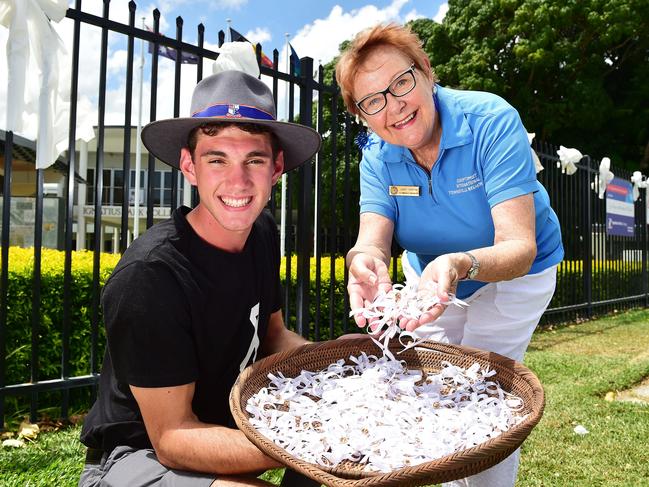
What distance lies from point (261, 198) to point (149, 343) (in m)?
0.61

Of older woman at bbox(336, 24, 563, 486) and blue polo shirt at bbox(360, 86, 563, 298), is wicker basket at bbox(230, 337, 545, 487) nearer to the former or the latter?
older woman at bbox(336, 24, 563, 486)

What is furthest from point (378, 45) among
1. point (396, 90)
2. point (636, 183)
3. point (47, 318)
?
point (636, 183)

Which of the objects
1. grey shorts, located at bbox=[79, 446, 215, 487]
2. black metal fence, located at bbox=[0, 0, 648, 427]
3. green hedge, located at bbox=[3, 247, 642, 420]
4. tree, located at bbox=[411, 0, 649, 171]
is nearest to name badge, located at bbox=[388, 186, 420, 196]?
grey shorts, located at bbox=[79, 446, 215, 487]

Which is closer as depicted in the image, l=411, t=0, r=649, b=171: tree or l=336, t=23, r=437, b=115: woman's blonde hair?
l=336, t=23, r=437, b=115: woman's blonde hair

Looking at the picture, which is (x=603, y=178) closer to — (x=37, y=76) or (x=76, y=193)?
(x=37, y=76)

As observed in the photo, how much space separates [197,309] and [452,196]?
3.48ft

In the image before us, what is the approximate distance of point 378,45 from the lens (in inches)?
83.4

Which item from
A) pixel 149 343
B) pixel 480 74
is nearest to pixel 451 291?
pixel 149 343

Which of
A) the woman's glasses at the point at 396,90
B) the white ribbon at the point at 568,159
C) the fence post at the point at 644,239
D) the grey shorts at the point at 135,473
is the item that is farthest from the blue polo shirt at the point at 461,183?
the fence post at the point at 644,239

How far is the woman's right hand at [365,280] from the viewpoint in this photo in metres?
1.96

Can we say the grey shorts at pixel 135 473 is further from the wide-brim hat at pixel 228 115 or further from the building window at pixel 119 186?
the building window at pixel 119 186

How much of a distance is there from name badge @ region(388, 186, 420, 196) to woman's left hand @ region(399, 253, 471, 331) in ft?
1.85

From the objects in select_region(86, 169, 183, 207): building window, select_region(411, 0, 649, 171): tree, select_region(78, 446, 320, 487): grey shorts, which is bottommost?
select_region(78, 446, 320, 487): grey shorts

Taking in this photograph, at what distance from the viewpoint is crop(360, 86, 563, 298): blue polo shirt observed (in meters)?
2.04
